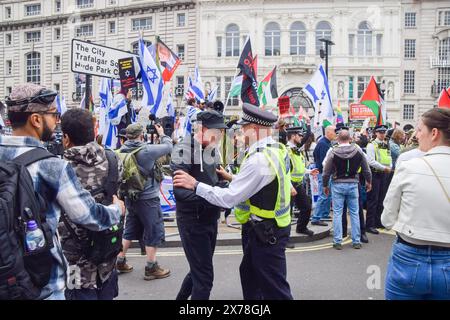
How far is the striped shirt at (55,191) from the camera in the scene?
2.22 m

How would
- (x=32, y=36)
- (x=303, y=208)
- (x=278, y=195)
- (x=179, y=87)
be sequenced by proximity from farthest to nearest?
(x=32, y=36) < (x=179, y=87) < (x=303, y=208) < (x=278, y=195)

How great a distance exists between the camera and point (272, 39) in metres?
42.5

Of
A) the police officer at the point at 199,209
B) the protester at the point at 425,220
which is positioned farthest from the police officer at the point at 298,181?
the protester at the point at 425,220

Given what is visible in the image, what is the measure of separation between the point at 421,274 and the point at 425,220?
335mm

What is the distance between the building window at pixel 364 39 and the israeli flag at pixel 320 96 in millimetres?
33855

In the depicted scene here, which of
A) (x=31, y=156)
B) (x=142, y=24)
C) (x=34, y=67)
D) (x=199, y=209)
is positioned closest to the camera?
(x=31, y=156)

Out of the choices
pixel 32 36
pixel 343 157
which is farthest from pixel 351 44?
pixel 32 36

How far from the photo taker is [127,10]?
47562mm

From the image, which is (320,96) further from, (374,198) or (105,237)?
(105,237)
